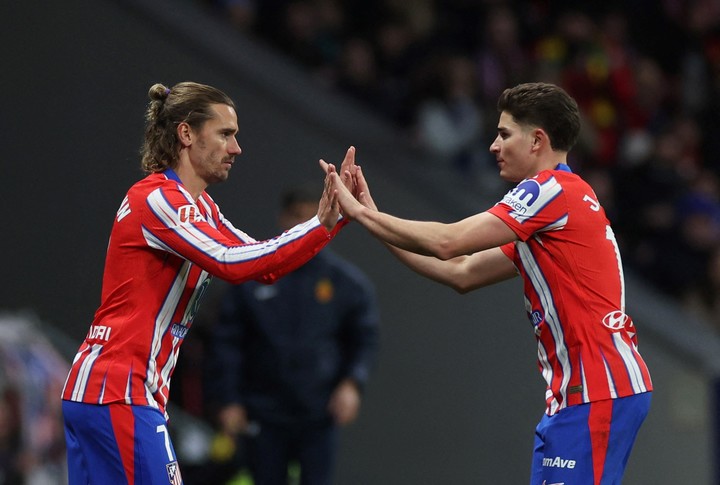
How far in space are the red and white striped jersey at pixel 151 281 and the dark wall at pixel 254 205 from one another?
188 inches

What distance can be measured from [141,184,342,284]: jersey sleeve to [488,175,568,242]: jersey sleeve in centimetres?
81

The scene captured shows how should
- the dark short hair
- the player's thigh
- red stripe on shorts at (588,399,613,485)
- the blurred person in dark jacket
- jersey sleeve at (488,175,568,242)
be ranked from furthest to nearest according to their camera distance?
the blurred person in dark jacket, the dark short hair, jersey sleeve at (488,175,568,242), red stripe on shorts at (588,399,613,485), the player's thigh

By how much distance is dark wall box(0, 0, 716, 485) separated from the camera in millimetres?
9984

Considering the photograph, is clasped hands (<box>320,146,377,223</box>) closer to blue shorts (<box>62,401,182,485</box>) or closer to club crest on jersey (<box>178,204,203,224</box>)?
club crest on jersey (<box>178,204,203,224</box>)

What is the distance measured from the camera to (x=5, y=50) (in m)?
10.0

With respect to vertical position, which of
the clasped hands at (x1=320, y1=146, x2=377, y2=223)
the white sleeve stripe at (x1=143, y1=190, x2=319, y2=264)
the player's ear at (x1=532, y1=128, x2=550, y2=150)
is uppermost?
the player's ear at (x1=532, y1=128, x2=550, y2=150)

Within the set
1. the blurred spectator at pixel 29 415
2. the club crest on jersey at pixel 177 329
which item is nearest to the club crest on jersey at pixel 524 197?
the club crest on jersey at pixel 177 329

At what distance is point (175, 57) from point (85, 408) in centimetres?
538

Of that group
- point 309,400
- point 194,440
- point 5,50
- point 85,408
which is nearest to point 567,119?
point 85,408

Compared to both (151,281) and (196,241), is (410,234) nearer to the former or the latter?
(196,241)

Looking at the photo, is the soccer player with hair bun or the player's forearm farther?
the player's forearm

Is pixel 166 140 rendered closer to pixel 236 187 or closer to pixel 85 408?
pixel 85 408

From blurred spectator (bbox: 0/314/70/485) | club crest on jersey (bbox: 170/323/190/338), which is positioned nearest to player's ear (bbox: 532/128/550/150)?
club crest on jersey (bbox: 170/323/190/338)

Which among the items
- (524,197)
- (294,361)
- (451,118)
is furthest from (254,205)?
(524,197)
